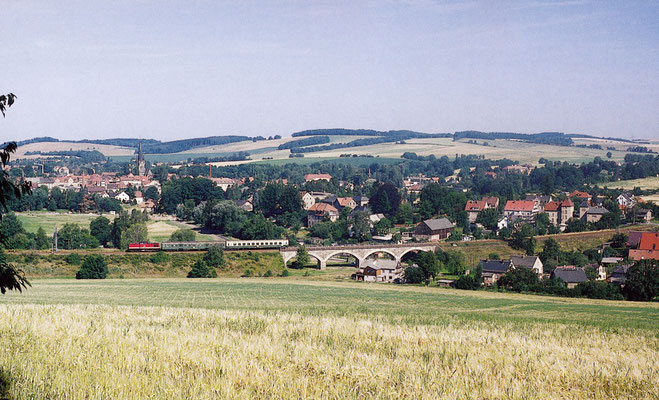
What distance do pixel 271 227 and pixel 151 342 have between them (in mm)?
81703

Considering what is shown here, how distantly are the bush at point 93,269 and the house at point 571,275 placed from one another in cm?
4841

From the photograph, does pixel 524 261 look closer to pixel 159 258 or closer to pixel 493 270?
pixel 493 270

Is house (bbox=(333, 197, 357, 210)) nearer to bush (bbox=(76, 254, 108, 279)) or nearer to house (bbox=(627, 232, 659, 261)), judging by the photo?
house (bbox=(627, 232, 659, 261))

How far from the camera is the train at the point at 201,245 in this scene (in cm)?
7556

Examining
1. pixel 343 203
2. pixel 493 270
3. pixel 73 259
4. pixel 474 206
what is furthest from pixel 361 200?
pixel 73 259

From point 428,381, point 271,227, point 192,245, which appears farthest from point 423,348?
point 271,227

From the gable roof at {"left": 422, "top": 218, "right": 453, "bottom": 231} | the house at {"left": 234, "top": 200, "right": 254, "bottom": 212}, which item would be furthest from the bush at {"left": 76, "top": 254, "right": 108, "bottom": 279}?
the house at {"left": 234, "top": 200, "right": 254, "bottom": 212}

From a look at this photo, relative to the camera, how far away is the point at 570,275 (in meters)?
65.6

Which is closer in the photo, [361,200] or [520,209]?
[520,209]

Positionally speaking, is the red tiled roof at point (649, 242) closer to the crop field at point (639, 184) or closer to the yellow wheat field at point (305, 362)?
the yellow wheat field at point (305, 362)

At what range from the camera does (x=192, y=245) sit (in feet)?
257

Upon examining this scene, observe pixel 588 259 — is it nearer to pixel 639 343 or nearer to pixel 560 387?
pixel 639 343

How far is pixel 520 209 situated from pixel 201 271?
86.7m

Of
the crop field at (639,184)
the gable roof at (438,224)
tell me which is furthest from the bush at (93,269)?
the crop field at (639,184)
